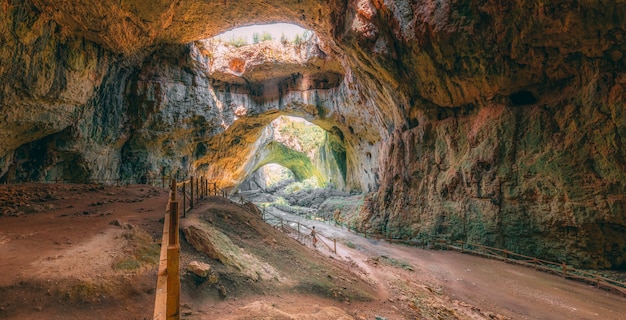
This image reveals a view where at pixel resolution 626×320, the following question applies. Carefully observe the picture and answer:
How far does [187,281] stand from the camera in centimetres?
428

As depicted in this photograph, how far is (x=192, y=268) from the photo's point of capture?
4.49 metres

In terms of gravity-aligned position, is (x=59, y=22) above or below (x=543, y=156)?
above

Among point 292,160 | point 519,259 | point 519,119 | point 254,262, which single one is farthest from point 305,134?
point 254,262

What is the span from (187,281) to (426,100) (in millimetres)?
15109

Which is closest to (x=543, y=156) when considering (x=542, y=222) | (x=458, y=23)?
(x=542, y=222)

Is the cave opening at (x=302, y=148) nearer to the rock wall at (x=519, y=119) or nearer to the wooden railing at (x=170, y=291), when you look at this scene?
the rock wall at (x=519, y=119)

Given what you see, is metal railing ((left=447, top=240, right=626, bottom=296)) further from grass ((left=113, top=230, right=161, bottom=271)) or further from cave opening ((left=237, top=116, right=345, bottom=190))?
cave opening ((left=237, top=116, right=345, bottom=190))

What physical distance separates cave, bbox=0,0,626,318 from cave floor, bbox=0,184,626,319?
2.26 metres

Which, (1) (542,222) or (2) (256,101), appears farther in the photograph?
(2) (256,101)

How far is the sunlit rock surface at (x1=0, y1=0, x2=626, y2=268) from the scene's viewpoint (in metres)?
9.35

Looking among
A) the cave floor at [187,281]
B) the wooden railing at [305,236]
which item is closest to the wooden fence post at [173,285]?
the cave floor at [187,281]

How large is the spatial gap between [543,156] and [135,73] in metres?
24.2

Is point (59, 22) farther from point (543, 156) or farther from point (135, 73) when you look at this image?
point (543, 156)

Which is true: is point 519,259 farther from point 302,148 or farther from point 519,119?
point 302,148
